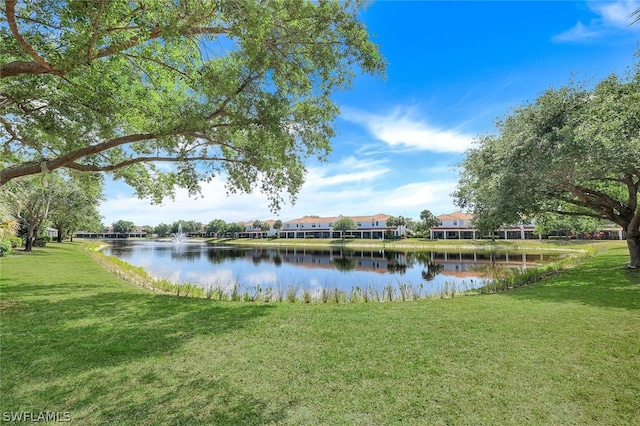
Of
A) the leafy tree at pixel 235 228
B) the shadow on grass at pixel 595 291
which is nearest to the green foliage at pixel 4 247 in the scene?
the shadow on grass at pixel 595 291

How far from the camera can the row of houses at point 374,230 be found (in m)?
65.2

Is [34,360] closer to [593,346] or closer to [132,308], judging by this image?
[132,308]

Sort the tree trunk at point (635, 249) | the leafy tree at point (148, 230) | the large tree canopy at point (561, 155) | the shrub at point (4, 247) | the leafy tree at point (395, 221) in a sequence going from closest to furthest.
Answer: the large tree canopy at point (561, 155), the tree trunk at point (635, 249), the shrub at point (4, 247), the leafy tree at point (395, 221), the leafy tree at point (148, 230)

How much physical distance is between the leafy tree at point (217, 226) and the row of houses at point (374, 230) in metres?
3.42

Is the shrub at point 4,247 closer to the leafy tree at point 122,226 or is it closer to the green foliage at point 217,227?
the green foliage at point 217,227

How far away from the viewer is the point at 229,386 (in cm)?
419

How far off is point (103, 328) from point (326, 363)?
16.7 feet

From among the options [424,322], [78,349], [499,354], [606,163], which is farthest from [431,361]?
[606,163]

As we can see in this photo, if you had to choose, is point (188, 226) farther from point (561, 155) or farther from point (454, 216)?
point (561, 155)

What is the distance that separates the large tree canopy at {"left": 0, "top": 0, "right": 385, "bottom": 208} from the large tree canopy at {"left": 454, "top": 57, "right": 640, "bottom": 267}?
26.0ft

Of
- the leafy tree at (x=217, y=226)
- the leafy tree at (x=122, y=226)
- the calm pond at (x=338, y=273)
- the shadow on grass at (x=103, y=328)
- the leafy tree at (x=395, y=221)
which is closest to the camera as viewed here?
the shadow on grass at (x=103, y=328)

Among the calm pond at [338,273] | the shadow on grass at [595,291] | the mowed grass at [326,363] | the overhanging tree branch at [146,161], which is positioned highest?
the overhanging tree branch at [146,161]

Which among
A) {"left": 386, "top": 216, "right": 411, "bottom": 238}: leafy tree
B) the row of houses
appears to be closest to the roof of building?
the row of houses

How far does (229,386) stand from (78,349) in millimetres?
3262
